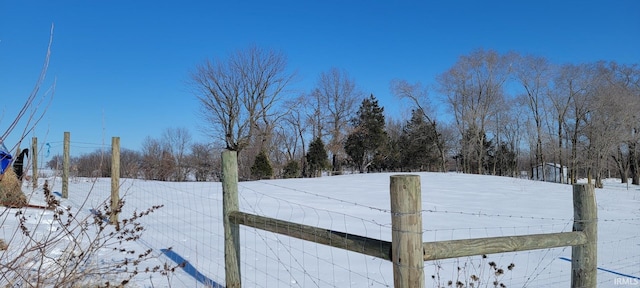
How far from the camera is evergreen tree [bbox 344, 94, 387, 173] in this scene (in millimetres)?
39156

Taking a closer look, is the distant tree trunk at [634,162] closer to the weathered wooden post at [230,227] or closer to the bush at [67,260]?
the weathered wooden post at [230,227]

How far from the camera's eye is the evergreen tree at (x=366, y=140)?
1542 inches

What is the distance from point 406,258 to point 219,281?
2937 millimetres

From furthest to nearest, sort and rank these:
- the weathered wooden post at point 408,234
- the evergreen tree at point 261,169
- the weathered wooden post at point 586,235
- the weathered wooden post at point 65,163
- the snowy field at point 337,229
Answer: the evergreen tree at point 261,169, the weathered wooden post at point 65,163, the snowy field at point 337,229, the weathered wooden post at point 586,235, the weathered wooden post at point 408,234

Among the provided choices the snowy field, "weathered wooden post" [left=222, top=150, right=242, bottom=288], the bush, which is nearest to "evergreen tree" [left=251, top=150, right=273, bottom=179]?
the snowy field

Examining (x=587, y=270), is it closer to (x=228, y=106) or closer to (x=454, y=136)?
(x=228, y=106)

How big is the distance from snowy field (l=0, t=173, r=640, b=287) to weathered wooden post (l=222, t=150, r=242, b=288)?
46cm

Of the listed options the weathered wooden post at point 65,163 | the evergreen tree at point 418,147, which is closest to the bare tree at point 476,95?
the evergreen tree at point 418,147

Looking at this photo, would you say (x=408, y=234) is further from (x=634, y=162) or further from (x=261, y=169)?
(x=634, y=162)

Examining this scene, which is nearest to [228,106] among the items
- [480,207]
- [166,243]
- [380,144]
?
[380,144]

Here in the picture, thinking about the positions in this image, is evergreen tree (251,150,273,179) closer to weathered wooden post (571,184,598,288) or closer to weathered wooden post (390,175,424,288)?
weathered wooden post (571,184,598,288)

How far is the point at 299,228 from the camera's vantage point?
3.09 metres

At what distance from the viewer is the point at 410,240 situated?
7.19 feet

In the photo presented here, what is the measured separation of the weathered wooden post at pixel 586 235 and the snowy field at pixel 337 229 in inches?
32.9
